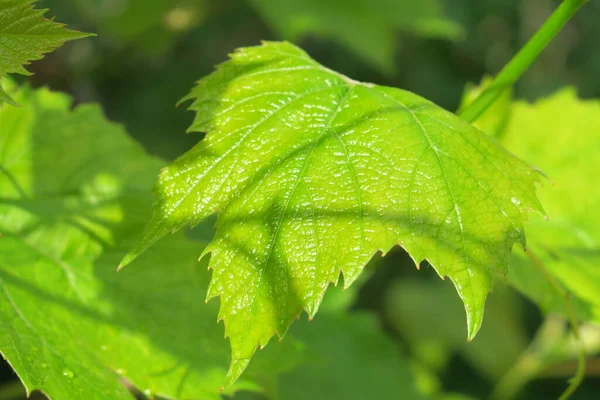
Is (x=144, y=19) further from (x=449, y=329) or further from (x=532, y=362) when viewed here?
(x=532, y=362)

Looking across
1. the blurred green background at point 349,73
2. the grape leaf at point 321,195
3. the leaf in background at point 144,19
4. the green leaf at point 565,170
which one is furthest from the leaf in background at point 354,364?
the leaf in background at point 144,19

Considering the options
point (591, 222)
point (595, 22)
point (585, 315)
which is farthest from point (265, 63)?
point (595, 22)

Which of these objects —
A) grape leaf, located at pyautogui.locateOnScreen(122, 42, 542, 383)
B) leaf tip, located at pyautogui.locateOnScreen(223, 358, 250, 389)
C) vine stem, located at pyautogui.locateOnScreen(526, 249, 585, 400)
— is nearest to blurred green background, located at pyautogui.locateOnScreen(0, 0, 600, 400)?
vine stem, located at pyautogui.locateOnScreen(526, 249, 585, 400)

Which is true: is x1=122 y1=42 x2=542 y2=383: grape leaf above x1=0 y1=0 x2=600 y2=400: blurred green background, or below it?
above

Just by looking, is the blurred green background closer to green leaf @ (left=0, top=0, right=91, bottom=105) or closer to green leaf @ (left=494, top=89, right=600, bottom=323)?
green leaf @ (left=494, top=89, right=600, bottom=323)

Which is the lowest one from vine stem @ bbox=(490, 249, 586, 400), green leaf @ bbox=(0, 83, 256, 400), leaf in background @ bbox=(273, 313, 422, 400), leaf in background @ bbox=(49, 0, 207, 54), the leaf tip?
leaf in background @ bbox=(273, 313, 422, 400)

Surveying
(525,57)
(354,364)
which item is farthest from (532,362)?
(525,57)

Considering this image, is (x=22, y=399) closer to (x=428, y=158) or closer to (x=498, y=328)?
(x=428, y=158)
